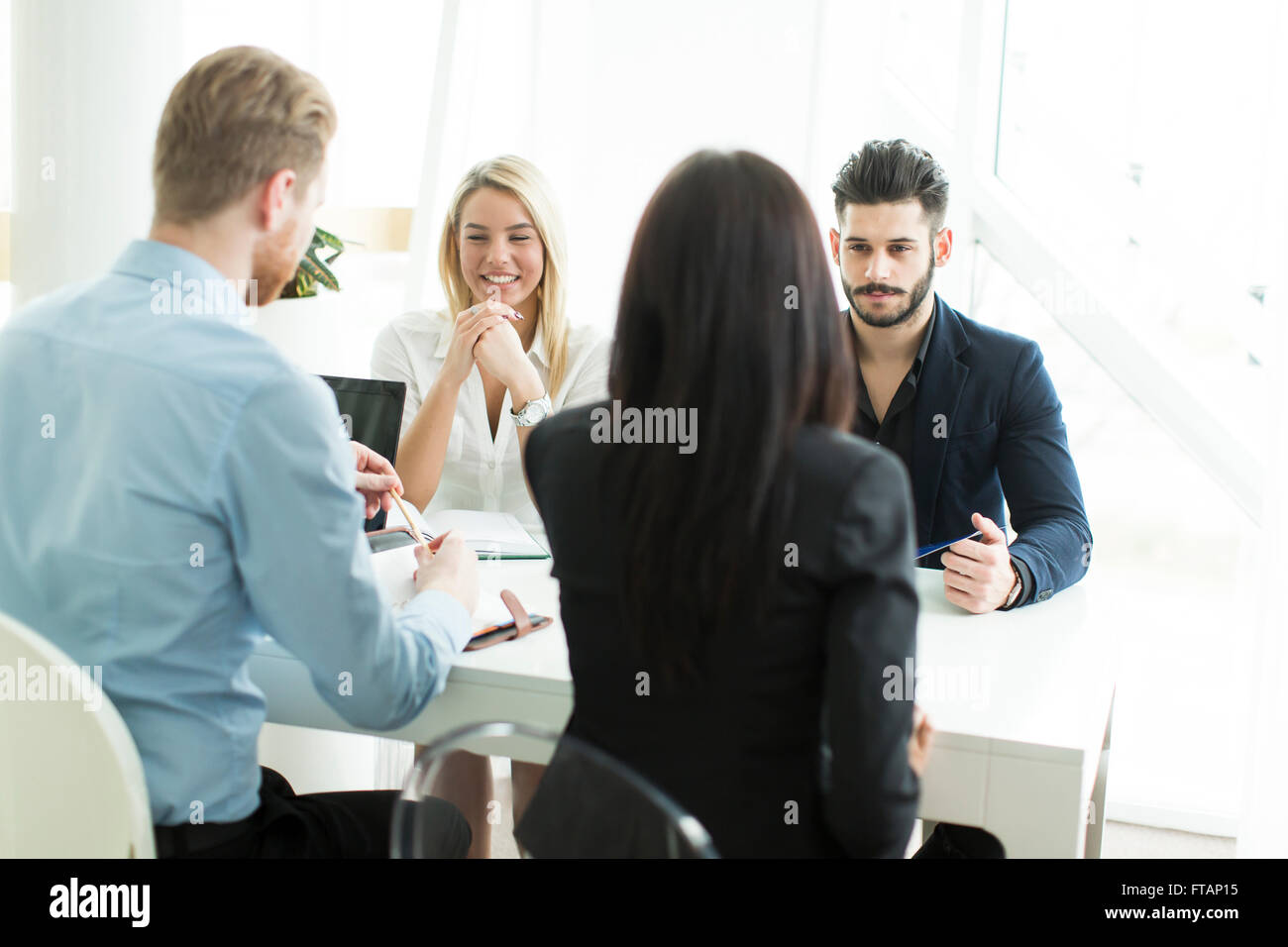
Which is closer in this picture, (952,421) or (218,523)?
(218,523)

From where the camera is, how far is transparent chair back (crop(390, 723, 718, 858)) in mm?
786

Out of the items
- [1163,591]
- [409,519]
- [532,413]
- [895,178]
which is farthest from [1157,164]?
[409,519]

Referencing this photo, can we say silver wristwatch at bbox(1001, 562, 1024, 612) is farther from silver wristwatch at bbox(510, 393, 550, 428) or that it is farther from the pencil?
silver wristwatch at bbox(510, 393, 550, 428)

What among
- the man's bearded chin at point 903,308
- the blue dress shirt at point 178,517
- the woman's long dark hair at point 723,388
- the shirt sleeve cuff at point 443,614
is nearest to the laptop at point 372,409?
the shirt sleeve cuff at point 443,614

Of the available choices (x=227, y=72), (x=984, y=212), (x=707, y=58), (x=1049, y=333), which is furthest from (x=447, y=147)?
(x=227, y=72)

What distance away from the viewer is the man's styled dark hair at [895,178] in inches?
81.9

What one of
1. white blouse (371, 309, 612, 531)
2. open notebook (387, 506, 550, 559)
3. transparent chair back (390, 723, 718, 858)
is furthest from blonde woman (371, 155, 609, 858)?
transparent chair back (390, 723, 718, 858)

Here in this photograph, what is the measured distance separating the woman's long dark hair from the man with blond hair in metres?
0.31

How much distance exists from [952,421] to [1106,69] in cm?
120

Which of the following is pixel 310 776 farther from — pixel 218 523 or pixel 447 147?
pixel 447 147

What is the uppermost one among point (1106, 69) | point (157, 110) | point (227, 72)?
point (1106, 69)

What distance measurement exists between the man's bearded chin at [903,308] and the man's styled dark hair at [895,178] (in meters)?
0.12

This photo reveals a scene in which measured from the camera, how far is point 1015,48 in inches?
108

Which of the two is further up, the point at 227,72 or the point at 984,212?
the point at 984,212
